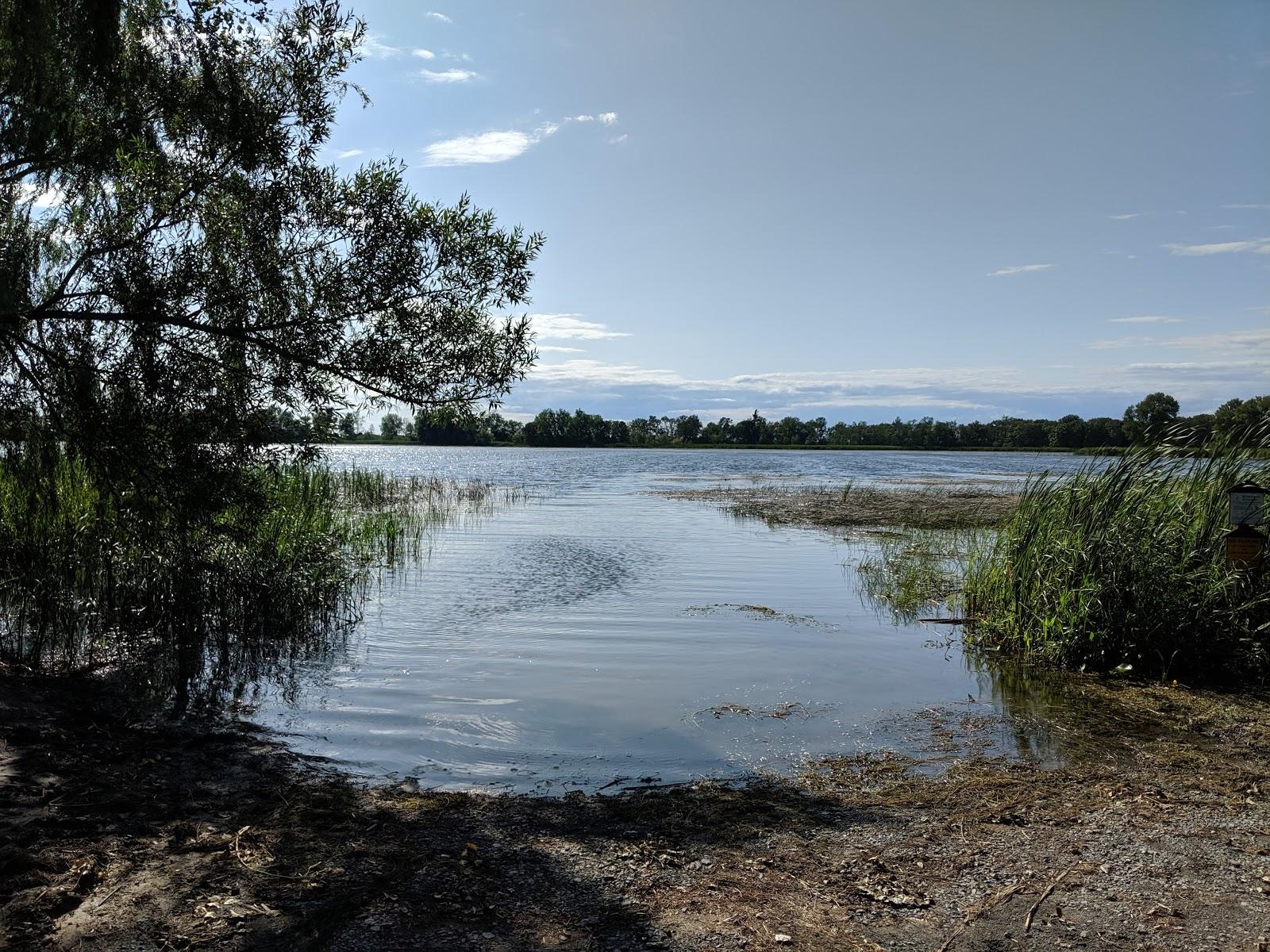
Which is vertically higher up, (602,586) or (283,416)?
(283,416)

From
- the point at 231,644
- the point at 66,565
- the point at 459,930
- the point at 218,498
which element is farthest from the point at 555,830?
the point at 66,565

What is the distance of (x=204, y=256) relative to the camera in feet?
26.6

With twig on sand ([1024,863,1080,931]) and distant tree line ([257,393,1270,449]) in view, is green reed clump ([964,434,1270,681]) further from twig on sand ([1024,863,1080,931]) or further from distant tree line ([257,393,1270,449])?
distant tree line ([257,393,1270,449])

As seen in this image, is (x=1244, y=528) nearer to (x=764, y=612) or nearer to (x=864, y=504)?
(x=764, y=612)

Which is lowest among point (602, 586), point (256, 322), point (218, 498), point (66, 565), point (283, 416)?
point (602, 586)

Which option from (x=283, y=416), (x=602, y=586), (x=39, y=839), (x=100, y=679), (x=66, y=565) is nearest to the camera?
(x=39, y=839)

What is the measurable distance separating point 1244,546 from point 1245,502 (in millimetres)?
478

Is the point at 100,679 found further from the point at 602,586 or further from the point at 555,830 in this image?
the point at 602,586

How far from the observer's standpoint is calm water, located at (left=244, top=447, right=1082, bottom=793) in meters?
7.07

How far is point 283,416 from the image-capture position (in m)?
9.09

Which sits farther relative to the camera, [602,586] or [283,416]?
[602,586]

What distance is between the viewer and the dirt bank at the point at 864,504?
25906mm

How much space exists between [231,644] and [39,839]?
Answer: 20.4ft

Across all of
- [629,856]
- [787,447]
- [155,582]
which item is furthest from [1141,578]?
[787,447]
